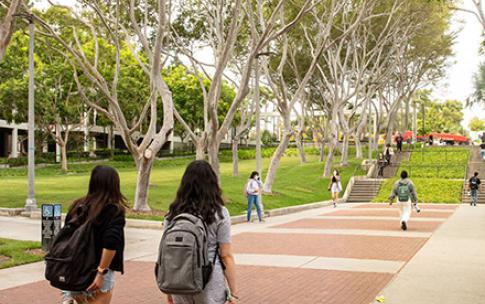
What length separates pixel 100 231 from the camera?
450cm

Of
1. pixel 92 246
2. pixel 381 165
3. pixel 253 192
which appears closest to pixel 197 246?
pixel 92 246

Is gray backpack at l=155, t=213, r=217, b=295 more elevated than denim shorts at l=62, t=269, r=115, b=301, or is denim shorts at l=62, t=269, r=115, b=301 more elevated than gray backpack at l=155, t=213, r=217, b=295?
gray backpack at l=155, t=213, r=217, b=295

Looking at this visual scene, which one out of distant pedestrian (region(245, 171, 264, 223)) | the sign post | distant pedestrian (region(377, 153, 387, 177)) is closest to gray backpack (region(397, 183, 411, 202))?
distant pedestrian (region(245, 171, 264, 223))

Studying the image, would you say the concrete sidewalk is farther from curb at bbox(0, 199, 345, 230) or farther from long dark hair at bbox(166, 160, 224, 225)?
curb at bbox(0, 199, 345, 230)

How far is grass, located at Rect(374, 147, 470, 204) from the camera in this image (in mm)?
31359

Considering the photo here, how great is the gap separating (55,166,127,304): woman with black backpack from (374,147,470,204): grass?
2762 centimetres

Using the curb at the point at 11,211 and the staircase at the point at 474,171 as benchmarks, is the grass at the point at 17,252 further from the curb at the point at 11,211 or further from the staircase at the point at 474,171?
the staircase at the point at 474,171

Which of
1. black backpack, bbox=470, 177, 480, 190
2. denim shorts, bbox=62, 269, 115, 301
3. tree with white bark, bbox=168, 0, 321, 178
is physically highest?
tree with white bark, bbox=168, 0, 321, 178

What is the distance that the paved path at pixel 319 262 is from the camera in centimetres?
841

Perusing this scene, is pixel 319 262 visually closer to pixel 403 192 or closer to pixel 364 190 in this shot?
pixel 403 192

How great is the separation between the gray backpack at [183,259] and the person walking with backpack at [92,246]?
2.16ft

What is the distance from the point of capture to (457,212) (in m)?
23.7

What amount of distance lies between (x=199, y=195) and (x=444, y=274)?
683 centimetres

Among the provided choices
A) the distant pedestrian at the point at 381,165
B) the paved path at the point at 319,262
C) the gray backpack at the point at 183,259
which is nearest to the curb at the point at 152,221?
the paved path at the point at 319,262
